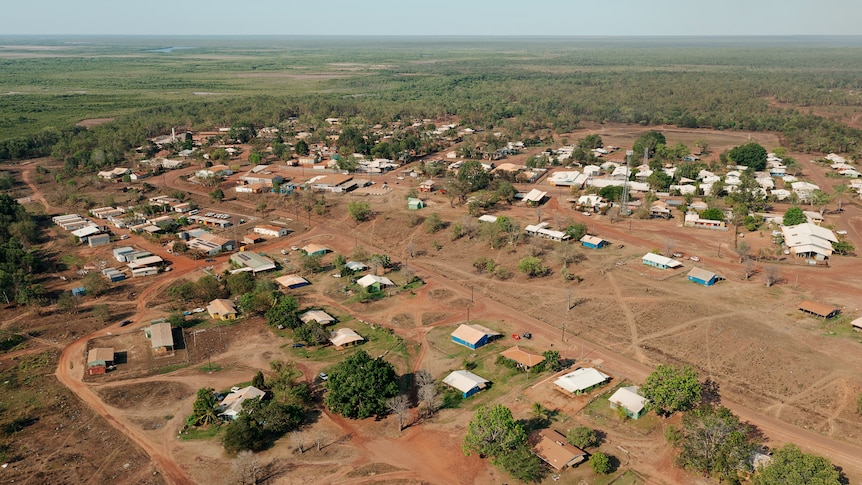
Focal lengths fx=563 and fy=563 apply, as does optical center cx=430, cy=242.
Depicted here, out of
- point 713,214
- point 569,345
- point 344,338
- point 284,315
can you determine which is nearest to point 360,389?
point 344,338

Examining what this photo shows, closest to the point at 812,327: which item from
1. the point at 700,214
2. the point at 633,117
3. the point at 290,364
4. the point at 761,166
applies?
the point at 700,214

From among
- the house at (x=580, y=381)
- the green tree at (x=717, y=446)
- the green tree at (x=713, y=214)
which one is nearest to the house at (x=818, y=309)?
the green tree at (x=717, y=446)

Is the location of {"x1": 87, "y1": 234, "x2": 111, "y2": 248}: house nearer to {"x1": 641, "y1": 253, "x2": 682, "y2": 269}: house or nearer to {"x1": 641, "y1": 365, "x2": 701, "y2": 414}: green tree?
{"x1": 641, "y1": 253, "x2": 682, "y2": 269}: house

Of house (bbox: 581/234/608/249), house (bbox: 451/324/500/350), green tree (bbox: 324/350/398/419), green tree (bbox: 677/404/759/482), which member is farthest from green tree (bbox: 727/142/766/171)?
green tree (bbox: 324/350/398/419)

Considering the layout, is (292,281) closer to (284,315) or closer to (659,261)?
(284,315)

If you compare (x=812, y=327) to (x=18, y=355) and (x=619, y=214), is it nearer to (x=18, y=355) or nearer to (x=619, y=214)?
(x=619, y=214)

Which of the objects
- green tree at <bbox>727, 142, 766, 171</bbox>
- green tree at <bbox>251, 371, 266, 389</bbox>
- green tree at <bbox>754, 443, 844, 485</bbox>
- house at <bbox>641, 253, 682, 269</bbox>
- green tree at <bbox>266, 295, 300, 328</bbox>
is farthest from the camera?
green tree at <bbox>727, 142, 766, 171</bbox>

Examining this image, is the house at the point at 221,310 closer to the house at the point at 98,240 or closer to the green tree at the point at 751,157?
the house at the point at 98,240
